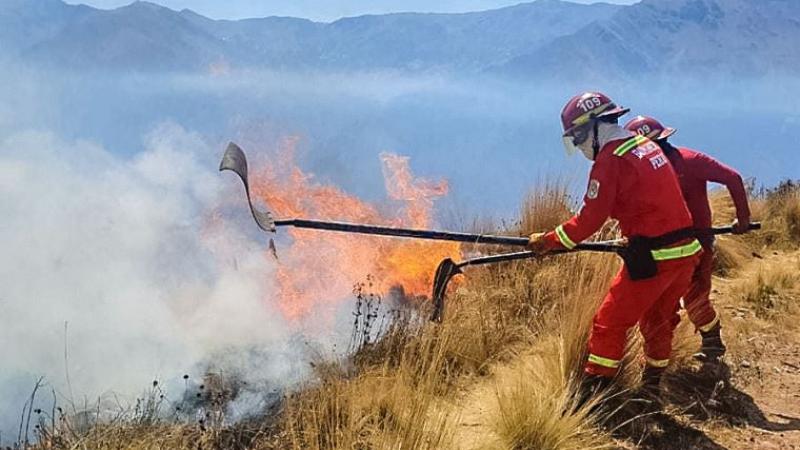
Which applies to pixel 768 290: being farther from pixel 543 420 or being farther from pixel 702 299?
pixel 543 420

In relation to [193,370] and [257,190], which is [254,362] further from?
[257,190]

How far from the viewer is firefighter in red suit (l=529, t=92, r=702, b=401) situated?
3.84 metres

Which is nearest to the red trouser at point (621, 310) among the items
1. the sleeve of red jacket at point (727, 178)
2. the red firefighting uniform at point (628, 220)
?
the red firefighting uniform at point (628, 220)

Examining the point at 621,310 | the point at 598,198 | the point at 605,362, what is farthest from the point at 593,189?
the point at 605,362

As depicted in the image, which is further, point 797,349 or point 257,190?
point 257,190

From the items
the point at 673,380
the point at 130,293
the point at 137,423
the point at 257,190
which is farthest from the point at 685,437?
the point at 130,293

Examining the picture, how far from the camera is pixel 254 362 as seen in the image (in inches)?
298

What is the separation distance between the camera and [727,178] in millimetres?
5086

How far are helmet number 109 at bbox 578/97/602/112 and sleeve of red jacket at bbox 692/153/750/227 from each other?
1714 mm

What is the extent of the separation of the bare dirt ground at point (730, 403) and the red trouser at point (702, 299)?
36cm

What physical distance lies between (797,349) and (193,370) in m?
7.25

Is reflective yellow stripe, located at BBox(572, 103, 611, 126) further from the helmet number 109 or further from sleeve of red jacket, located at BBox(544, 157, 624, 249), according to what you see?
sleeve of red jacket, located at BBox(544, 157, 624, 249)

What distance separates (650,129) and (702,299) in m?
1.54

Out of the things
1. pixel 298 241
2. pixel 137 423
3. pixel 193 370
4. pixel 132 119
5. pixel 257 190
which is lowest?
pixel 193 370
